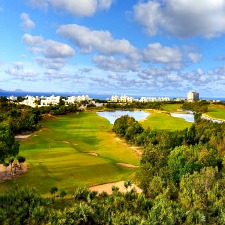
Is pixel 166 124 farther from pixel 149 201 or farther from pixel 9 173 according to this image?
pixel 149 201

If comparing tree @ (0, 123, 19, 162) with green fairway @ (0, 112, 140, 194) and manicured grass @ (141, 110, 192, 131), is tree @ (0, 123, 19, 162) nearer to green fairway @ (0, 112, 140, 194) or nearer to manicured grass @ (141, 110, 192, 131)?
→ green fairway @ (0, 112, 140, 194)

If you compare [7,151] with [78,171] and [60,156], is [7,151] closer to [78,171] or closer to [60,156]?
[78,171]

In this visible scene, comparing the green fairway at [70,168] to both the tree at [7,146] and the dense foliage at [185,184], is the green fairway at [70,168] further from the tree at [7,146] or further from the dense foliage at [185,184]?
the dense foliage at [185,184]

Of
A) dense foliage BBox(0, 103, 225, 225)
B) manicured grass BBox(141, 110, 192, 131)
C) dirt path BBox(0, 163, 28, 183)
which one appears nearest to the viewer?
dense foliage BBox(0, 103, 225, 225)

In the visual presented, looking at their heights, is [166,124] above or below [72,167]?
above

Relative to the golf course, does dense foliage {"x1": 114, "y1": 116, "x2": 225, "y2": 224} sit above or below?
above

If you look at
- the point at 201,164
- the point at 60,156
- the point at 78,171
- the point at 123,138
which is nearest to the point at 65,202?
the point at 78,171

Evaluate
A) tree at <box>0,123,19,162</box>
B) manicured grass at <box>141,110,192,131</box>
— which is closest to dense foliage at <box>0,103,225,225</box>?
tree at <box>0,123,19,162</box>

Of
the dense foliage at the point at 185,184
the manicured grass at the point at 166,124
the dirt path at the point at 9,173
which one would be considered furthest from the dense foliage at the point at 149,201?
the manicured grass at the point at 166,124

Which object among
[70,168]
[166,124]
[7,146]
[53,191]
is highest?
[7,146]

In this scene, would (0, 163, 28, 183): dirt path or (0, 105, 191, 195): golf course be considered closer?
(0, 105, 191, 195): golf course

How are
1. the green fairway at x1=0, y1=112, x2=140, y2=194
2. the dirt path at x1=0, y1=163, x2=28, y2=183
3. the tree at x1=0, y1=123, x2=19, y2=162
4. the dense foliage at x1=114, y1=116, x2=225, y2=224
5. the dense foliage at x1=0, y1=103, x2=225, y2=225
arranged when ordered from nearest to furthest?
the dense foliage at x1=0, y1=103, x2=225, y2=225 → the dense foliage at x1=114, y1=116, x2=225, y2=224 → the tree at x1=0, y1=123, x2=19, y2=162 → the green fairway at x1=0, y1=112, x2=140, y2=194 → the dirt path at x1=0, y1=163, x2=28, y2=183

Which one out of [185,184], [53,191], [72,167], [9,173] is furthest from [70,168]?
[185,184]
